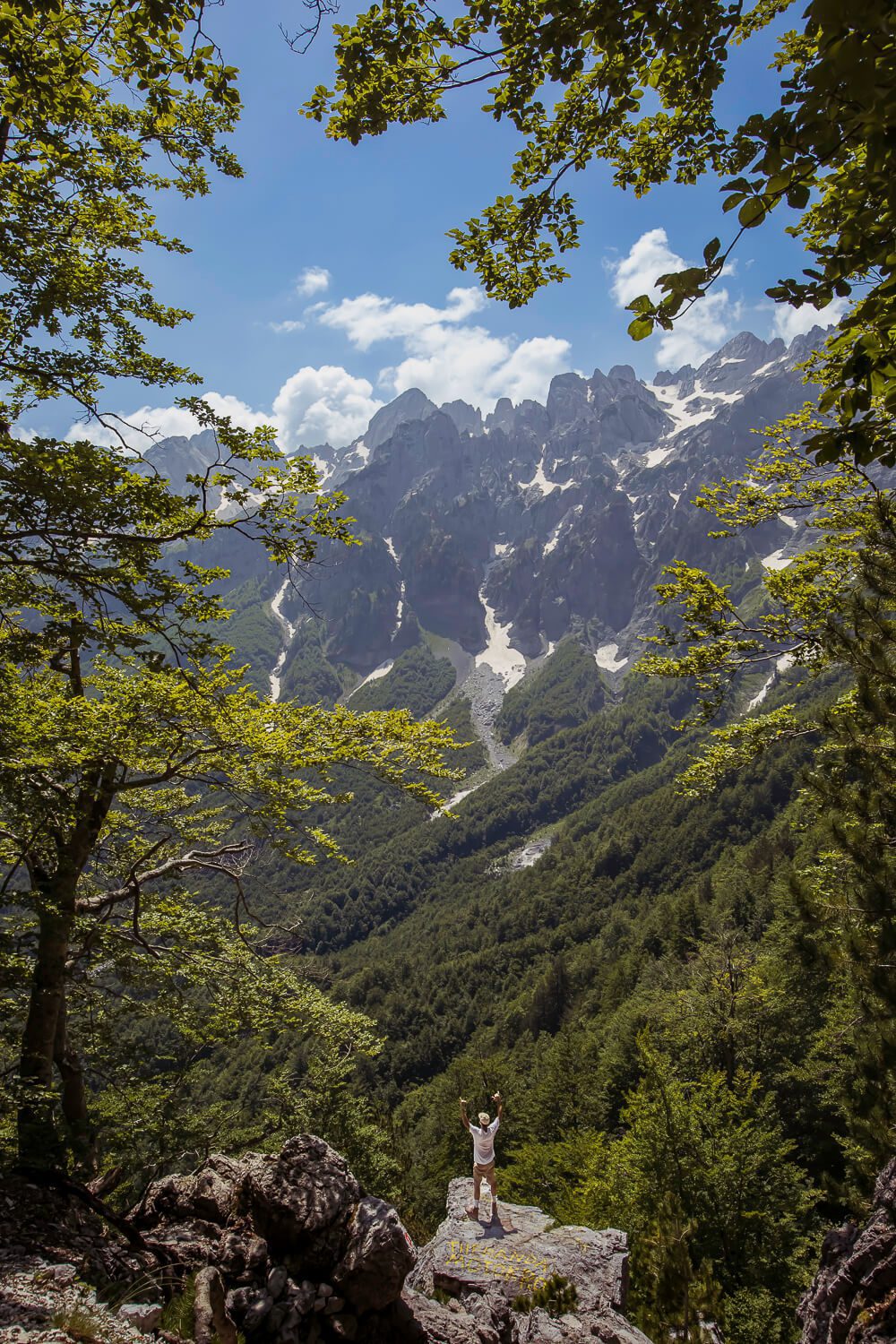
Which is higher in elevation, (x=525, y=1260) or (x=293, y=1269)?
(x=293, y=1269)

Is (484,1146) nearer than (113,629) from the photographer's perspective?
No

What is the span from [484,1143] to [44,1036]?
8.67 m

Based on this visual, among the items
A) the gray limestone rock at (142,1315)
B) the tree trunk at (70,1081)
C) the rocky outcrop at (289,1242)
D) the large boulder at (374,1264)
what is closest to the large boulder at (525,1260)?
the large boulder at (374,1264)

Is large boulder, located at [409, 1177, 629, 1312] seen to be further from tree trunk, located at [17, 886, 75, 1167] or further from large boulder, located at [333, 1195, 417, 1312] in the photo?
tree trunk, located at [17, 886, 75, 1167]

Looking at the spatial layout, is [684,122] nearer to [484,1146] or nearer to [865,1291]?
[865,1291]

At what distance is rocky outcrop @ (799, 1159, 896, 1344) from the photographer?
7168 mm

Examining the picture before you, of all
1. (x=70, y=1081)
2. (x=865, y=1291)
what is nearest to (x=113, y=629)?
(x=70, y=1081)

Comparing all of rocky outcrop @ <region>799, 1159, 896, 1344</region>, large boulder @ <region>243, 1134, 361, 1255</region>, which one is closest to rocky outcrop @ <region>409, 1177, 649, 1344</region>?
large boulder @ <region>243, 1134, 361, 1255</region>

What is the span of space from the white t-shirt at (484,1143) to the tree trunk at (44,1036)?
25.4 ft

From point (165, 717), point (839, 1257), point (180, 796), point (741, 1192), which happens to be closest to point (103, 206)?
point (165, 717)

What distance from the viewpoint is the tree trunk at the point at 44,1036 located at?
778cm

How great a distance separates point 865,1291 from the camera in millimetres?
7566

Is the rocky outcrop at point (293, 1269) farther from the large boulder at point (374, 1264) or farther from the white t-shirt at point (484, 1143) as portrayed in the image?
the white t-shirt at point (484, 1143)

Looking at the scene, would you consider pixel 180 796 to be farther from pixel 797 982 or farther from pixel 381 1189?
pixel 797 982
